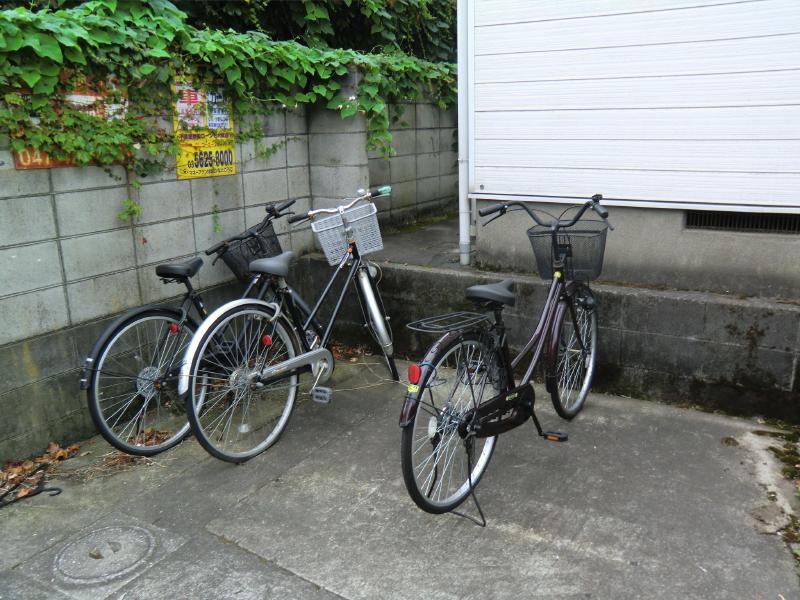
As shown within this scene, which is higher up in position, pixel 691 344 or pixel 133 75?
pixel 133 75

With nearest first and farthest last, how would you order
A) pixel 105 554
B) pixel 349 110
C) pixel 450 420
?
1. pixel 105 554
2. pixel 450 420
3. pixel 349 110

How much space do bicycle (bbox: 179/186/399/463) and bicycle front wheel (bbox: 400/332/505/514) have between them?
101 centimetres

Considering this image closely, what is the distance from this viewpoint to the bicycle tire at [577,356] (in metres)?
4.34

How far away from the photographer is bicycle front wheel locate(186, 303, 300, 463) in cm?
379

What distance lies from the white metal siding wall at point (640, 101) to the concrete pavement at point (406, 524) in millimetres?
1612

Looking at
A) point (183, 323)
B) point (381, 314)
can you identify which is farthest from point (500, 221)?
point (183, 323)

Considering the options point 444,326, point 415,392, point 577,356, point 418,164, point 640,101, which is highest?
point 640,101

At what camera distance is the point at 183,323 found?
421 cm

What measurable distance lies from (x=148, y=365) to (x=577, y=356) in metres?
2.87

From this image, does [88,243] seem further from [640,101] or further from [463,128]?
[640,101]

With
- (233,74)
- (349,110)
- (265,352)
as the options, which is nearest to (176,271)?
(265,352)

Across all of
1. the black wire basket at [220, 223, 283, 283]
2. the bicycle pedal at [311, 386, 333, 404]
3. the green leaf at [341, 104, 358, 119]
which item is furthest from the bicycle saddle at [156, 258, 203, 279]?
the green leaf at [341, 104, 358, 119]

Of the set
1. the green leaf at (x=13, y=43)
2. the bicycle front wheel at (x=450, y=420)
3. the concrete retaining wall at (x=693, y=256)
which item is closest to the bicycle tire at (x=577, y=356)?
the concrete retaining wall at (x=693, y=256)

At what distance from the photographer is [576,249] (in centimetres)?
405
